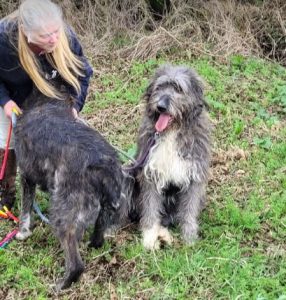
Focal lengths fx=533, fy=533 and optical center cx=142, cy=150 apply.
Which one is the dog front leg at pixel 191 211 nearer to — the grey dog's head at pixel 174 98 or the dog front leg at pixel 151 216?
the dog front leg at pixel 151 216

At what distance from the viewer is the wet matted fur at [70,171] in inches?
160

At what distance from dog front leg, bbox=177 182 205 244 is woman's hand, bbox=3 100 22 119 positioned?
167 cm

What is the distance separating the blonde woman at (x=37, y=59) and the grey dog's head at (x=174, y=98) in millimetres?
689

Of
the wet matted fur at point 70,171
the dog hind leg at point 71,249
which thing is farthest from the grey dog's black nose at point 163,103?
the dog hind leg at point 71,249

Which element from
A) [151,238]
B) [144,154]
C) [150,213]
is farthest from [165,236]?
[144,154]

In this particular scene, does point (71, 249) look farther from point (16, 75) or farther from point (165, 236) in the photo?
point (16, 75)

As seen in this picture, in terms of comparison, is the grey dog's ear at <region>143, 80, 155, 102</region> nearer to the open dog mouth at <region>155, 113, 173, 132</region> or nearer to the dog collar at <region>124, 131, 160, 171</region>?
the open dog mouth at <region>155, 113, 173, 132</region>

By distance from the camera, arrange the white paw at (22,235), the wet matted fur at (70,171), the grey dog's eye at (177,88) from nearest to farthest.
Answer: the wet matted fur at (70,171)
the grey dog's eye at (177,88)
the white paw at (22,235)

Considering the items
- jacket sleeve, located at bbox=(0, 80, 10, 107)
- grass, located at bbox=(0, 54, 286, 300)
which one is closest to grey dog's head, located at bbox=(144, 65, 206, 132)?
grass, located at bbox=(0, 54, 286, 300)

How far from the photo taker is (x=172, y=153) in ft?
15.3

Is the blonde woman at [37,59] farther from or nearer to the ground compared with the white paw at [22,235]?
farther from the ground

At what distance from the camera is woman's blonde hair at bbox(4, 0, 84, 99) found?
13.7ft

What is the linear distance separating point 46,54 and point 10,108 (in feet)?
1.94

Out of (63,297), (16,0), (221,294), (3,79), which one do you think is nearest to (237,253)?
(221,294)
